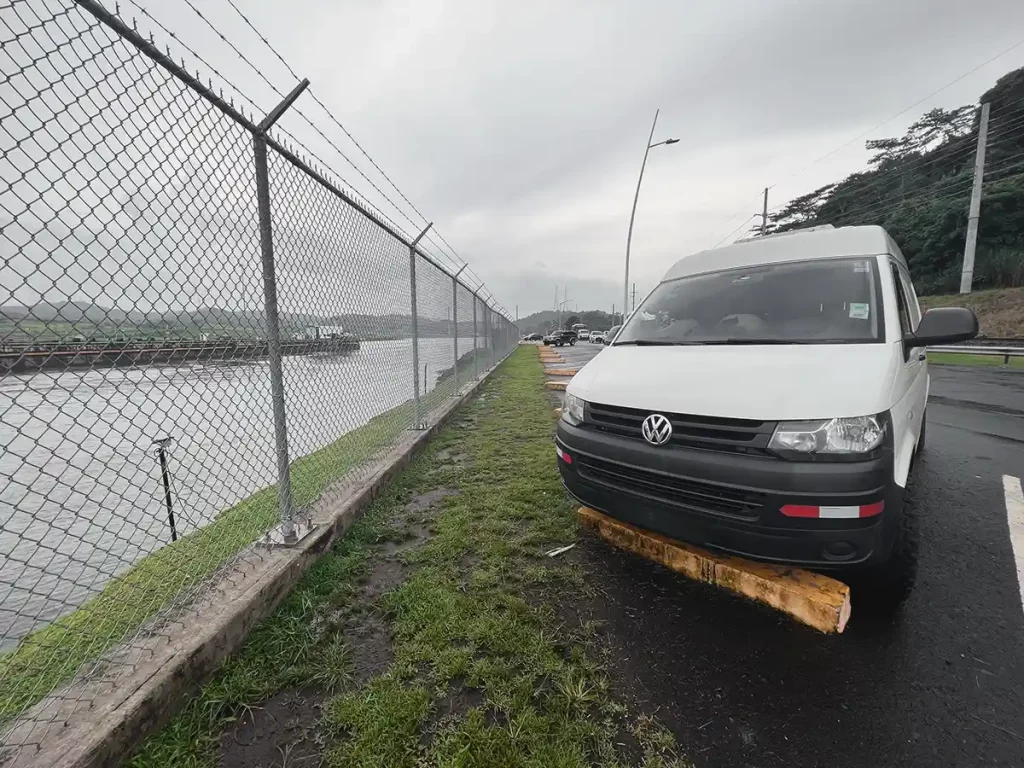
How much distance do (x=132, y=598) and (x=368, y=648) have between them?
45.3 inches

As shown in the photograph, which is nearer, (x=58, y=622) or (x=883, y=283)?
(x=58, y=622)

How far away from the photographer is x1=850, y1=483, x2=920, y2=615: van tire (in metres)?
2.40

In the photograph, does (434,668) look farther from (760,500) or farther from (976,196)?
(976,196)

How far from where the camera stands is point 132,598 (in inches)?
87.7

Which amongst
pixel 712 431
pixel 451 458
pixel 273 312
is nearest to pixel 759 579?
pixel 712 431

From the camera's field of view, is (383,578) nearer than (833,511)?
No

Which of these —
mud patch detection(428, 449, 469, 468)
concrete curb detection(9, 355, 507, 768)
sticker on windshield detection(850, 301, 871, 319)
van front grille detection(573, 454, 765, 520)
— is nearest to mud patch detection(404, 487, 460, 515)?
mud patch detection(428, 449, 469, 468)

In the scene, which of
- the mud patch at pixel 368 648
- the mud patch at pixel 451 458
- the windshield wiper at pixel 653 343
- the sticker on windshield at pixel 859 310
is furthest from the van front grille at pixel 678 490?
the mud patch at pixel 451 458

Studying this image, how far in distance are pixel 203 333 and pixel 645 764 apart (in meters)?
2.57

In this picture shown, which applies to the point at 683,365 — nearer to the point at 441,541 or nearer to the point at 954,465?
the point at 441,541

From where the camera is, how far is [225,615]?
2.04 meters

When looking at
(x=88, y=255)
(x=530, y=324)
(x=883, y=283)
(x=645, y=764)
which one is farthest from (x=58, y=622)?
(x=530, y=324)

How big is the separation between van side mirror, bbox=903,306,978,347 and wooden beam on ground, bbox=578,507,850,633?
151 cm

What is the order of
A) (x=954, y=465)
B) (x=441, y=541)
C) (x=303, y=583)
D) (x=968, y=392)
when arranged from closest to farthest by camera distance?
1. (x=303, y=583)
2. (x=441, y=541)
3. (x=954, y=465)
4. (x=968, y=392)
